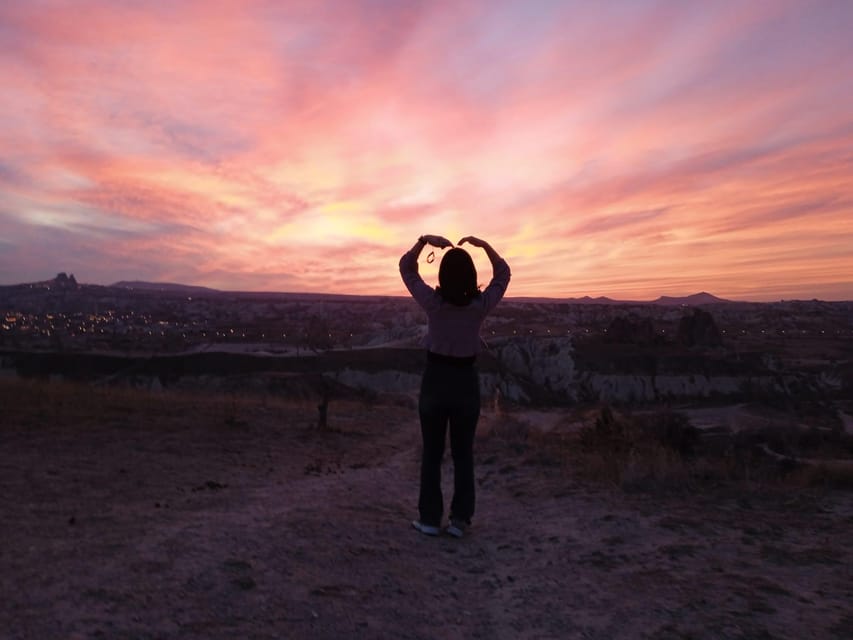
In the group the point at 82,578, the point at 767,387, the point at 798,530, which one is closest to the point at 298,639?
the point at 82,578

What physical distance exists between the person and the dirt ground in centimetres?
34

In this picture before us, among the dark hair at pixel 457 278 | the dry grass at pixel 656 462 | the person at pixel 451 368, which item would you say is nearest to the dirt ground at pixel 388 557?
the dry grass at pixel 656 462

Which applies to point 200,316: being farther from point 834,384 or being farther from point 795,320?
point 795,320

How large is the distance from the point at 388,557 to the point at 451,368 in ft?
4.70

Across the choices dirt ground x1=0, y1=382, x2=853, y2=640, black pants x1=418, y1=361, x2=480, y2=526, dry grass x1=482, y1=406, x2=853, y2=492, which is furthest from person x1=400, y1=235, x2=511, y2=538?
dry grass x1=482, y1=406, x2=853, y2=492

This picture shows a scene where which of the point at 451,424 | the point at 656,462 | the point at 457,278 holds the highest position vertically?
the point at 457,278

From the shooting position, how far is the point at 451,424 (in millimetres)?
5289

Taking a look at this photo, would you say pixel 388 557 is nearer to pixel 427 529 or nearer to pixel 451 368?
pixel 427 529

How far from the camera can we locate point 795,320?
112812 mm

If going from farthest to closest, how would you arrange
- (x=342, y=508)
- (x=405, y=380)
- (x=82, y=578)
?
(x=405, y=380) < (x=342, y=508) < (x=82, y=578)

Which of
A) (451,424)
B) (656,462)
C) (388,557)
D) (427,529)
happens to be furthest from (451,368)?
(656,462)

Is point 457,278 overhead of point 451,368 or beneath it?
overhead

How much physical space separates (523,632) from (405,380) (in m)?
36.8

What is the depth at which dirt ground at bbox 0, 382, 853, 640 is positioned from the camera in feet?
11.4
